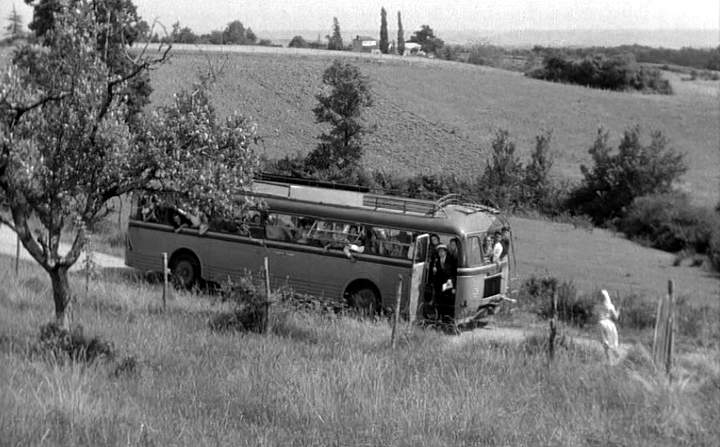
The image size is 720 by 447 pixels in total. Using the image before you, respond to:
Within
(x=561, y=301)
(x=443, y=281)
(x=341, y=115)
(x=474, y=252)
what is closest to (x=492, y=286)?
(x=474, y=252)

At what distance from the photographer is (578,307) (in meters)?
21.7

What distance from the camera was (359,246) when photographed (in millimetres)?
18922

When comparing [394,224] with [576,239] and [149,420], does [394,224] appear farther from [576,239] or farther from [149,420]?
[576,239]

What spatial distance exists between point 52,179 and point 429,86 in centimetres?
3891

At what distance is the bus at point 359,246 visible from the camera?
60.6 ft

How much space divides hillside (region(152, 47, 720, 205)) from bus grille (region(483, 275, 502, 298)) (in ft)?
23.7

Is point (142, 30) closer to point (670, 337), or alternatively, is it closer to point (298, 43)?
point (670, 337)

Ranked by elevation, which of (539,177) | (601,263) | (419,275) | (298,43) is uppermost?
(298,43)

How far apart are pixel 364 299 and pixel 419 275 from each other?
119cm

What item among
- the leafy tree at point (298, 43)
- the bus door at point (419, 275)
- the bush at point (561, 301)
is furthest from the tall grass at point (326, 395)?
the leafy tree at point (298, 43)

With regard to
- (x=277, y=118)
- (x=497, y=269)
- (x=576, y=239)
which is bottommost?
(x=576, y=239)

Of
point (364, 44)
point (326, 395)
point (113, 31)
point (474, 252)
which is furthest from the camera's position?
point (364, 44)

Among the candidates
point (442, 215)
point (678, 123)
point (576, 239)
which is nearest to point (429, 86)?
point (576, 239)

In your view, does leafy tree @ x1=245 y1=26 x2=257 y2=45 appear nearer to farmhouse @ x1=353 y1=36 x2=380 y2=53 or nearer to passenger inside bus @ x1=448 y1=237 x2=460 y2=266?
farmhouse @ x1=353 y1=36 x2=380 y2=53
